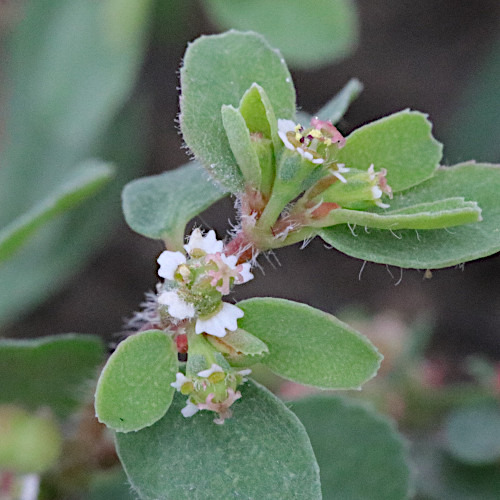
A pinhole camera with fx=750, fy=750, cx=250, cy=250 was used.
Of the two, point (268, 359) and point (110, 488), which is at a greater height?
point (268, 359)

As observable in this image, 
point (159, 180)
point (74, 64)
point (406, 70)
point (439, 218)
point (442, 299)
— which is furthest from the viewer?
point (406, 70)

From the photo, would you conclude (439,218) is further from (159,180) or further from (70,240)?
(70,240)

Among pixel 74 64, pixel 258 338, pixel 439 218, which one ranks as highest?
pixel 439 218

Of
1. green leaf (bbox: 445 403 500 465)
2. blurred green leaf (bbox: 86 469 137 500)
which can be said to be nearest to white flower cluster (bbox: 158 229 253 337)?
blurred green leaf (bbox: 86 469 137 500)

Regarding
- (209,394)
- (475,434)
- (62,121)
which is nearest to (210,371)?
(209,394)

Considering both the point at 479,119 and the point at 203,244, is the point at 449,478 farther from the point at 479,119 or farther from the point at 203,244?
the point at 479,119

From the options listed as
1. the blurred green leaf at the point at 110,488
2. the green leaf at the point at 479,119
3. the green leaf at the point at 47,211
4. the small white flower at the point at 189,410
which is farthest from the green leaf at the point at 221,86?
the green leaf at the point at 479,119

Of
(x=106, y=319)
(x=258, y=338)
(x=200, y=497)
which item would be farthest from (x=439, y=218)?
(x=106, y=319)

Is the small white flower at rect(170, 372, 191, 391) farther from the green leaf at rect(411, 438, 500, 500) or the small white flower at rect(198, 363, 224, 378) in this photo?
the green leaf at rect(411, 438, 500, 500)
